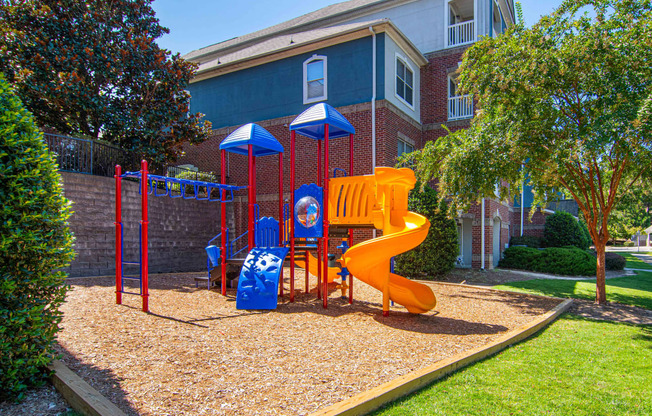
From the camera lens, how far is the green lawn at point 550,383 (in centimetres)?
368

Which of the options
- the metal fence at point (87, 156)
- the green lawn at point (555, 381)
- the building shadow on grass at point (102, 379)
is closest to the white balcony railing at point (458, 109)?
the green lawn at point (555, 381)

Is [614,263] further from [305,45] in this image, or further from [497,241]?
[305,45]

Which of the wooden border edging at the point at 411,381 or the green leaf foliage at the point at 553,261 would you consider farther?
the green leaf foliage at the point at 553,261

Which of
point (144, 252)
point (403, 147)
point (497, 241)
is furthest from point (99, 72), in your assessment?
point (497, 241)

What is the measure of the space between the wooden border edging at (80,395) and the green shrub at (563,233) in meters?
24.0

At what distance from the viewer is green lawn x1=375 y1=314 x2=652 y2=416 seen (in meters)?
3.68

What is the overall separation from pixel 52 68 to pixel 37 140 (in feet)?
33.5

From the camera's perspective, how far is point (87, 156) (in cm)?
1210

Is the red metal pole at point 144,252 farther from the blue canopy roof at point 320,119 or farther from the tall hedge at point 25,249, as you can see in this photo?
the blue canopy roof at point 320,119

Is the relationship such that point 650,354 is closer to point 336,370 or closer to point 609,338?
point 609,338

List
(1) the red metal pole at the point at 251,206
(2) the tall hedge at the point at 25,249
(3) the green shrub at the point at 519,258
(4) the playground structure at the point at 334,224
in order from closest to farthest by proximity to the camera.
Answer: (2) the tall hedge at the point at 25,249 < (4) the playground structure at the point at 334,224 < (1) the red metal pole at the point at 251,206 < (3) the green shrub at the point at 519,258

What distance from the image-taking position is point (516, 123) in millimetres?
8844

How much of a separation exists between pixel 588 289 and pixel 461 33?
38.1ft

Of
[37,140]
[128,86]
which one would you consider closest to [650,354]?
[37,140]
